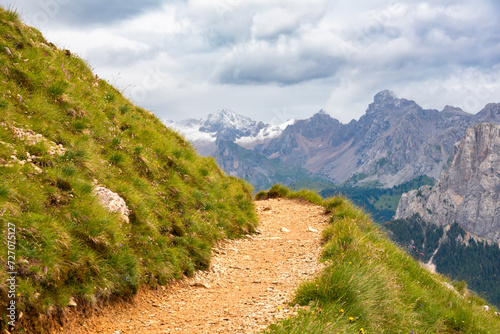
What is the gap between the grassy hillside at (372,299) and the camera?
706cm

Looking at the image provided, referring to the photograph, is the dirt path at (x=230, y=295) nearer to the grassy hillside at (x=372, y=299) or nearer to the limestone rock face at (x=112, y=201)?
the grassy hillside at (x=372, y=299)

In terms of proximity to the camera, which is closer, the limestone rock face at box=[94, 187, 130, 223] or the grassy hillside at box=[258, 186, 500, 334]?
the grassy hillside at box=[258, 186, 500, 334]

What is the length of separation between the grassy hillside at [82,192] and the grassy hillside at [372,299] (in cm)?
451

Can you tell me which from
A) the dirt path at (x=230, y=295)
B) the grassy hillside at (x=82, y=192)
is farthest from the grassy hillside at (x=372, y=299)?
the grassy hillside at (x=82, y=192)

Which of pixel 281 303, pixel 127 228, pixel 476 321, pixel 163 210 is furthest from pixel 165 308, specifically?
pixel 476 321

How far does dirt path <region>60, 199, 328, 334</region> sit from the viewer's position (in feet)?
24.3

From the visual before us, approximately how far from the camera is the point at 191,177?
1673 centimetres

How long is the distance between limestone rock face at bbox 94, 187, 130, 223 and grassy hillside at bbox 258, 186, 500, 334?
19.1ft

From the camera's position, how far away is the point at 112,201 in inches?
398

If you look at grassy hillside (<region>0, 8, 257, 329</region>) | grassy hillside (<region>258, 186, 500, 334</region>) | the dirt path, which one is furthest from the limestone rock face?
grassy hillside (<region>258, 186, 500, 334</region>)

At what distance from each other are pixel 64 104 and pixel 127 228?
6.42 meters

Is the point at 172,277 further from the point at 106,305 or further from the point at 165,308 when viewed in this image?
the point at 106,305

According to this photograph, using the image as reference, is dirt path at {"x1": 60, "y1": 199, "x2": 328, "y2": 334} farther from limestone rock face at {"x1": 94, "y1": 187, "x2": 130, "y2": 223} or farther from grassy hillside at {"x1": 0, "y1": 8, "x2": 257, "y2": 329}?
limestone rock face at {"x1": 94, "y1": 187, "x2": 130, "y2": 223}

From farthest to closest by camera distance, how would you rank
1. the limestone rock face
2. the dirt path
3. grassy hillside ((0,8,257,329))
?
the limestone rock face < the dirt path < grassy hillside ((0,8,257,329))
